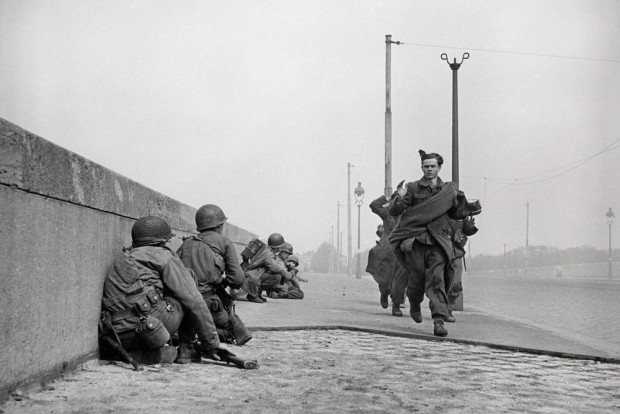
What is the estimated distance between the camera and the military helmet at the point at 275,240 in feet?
49.8

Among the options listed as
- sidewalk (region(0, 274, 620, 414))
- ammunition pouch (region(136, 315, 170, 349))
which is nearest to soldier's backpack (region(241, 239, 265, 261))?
sidewalk (region(0, 274, 620, 414))

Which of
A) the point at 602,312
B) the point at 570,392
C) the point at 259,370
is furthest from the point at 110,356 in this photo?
the point at 602,312

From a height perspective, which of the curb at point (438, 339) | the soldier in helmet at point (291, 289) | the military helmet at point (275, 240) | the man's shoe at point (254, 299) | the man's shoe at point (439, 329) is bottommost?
the curb at point (438, 339)

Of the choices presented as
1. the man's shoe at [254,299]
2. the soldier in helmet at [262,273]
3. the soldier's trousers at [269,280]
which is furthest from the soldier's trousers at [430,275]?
the soldier's trousers at [269,280]

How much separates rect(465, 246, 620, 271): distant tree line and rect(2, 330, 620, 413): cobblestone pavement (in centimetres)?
7103

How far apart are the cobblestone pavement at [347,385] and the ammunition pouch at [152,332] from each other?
0.20 metres

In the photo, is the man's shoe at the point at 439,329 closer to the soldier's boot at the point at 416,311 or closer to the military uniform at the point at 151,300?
the soldier's boot at the point at 416,311

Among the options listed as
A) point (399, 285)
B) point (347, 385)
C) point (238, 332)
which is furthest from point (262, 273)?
point (347, 385)

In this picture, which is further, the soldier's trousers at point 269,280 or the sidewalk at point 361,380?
the soldier's trousers at point 269,280

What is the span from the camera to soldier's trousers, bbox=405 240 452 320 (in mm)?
8164

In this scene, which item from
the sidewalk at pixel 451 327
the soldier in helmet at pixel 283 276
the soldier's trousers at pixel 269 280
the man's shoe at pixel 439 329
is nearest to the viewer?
the sidewalk at pixel 451 327

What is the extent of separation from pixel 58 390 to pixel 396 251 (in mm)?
5286

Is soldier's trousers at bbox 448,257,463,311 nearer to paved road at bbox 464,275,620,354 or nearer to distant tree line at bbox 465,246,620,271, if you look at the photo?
paved road at bbox 464,275,620,354

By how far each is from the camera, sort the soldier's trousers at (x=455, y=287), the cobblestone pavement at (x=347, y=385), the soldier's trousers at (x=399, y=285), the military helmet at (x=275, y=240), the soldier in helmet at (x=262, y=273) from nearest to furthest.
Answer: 1. the cobblestone pavement at (x=347, y=385)
2. the soldier's trousers at (x=455, y=287)
3. the soldier's trousers at (x=399, y=285)
4. the soldier in helmet at (x=262, y=273)
5. the military helmet at (x=275, y=240)
